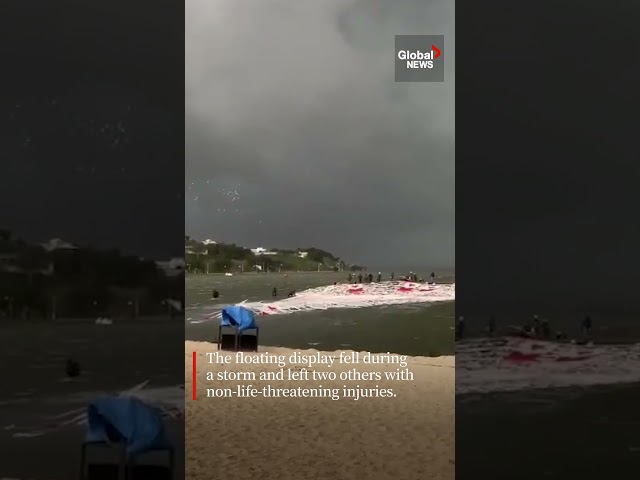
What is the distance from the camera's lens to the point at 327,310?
27.0 metres

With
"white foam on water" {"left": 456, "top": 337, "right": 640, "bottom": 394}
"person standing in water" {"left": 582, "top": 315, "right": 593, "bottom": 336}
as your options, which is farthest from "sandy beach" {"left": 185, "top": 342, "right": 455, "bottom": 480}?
"person standing in water" {"left": 582, "top": 315, "right": 593, "bottom": 336}

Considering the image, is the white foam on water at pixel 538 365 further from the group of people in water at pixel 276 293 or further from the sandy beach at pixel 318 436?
the group of people in water at pixel 276 293

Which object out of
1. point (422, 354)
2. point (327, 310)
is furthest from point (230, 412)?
point (327, 310)

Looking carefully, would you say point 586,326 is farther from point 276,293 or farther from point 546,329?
point 276,293

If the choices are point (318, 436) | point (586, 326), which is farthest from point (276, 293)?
point (318, 436)

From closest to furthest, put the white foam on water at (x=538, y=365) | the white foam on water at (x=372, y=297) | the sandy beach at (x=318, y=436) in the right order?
1. the sandy beach at (x=318, y=436)
2. the white foam on water at (x=538, y=365)
3. the white foam on water at (x=372, y=297)

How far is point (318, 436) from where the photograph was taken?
228 inches

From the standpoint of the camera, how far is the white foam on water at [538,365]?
23.4 ft

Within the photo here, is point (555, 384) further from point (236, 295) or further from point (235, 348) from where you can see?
point (236, 295)

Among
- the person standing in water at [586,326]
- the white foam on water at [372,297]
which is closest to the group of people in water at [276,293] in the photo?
the white foam on water at [372,297]

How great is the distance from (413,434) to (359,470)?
118 centimetres

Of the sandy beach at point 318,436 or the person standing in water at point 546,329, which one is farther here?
the person standing in water at point 546,329

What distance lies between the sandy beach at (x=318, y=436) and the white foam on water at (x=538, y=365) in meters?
0.70

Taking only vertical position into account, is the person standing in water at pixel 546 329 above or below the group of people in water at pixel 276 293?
above
